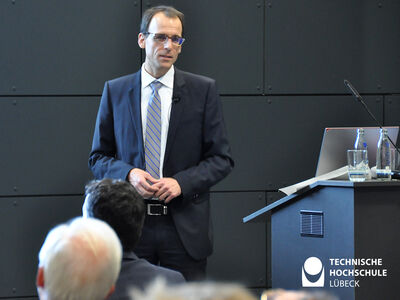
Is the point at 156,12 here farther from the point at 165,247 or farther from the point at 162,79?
the point at 165,247

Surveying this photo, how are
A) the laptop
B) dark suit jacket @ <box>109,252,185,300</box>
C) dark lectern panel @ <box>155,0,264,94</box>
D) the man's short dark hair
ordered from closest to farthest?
dark suit jacket @ <box>109,252,185,300</box> → the man's short dark hair → the laptop → dark lectern panel @ <box>155,0,264,94</box>

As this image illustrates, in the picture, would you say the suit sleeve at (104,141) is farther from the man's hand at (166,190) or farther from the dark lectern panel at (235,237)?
the dark lectern panel at (235,237)

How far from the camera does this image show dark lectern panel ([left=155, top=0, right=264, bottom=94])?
4.58 meters

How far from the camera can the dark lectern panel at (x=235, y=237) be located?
15.1 ft

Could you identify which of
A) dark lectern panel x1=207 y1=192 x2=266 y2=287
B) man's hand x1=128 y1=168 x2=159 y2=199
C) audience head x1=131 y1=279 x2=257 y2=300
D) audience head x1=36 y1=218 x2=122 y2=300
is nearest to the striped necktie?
man's hand x1=128 y1=168 x2=159 y2=199

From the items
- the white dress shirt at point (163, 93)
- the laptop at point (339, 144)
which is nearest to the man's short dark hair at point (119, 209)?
the white dress shirt at point (163, 93)

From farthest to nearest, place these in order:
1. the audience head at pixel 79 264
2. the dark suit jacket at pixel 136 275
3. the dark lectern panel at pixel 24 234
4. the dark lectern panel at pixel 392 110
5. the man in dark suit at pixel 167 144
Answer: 1. the dark lectern panel at pixel 392 110
2. the dark lectern panel at pixel 24 234
3. the man in dark suit at pixel 167 144
4. the dark suit jacket at pixel 136 275
5. the audience head at pixel 79 264

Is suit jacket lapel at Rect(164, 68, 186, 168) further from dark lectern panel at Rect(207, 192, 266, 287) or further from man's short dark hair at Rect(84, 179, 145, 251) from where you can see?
dark lectern panel at Rect(207, 192, 266, 287)

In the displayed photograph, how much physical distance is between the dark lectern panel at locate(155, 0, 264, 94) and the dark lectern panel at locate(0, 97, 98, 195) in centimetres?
84

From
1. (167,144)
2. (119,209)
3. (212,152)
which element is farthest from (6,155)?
(119,209)

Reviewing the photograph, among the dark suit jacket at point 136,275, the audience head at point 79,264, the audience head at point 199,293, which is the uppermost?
the audience head at point 199,293

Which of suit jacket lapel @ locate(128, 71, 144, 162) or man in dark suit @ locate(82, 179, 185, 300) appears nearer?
man in dark suit @ locate(82, 179, 185, 300)

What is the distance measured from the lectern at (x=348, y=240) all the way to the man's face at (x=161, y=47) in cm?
95

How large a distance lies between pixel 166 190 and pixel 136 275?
1.06 meters
